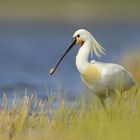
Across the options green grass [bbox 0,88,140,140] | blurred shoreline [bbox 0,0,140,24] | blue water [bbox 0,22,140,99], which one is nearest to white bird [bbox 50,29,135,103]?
green grass [bbox 0,88,140,140]

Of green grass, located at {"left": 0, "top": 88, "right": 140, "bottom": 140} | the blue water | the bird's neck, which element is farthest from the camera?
the blue water

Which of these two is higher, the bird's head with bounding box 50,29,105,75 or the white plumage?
the bird's head with bounding box 50,29,105,75

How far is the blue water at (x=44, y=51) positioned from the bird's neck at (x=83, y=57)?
51 cm

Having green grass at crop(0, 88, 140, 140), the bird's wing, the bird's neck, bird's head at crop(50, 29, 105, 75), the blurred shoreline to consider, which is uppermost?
the blurred shoreline

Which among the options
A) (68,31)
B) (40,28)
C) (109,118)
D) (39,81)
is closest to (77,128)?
(109,118)

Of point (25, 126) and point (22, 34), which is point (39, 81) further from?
point (22, 34)

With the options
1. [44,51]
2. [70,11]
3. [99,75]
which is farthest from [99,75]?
[70,11]

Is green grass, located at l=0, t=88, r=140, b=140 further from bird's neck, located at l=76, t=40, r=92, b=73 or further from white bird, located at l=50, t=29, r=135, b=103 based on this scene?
bird's neck, located at l=76, t=40, r=92, b=73

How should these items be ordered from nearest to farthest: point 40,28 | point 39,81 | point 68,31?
point 39,81 < point 68,31 < point 40,28

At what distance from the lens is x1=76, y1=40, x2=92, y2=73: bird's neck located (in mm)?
10242

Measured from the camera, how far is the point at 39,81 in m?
18.5

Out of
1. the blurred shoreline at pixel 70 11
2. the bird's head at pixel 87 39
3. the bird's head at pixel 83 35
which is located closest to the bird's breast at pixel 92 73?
the bird's head at pixel 87 39

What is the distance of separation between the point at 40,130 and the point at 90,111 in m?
0.53

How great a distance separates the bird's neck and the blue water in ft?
1.68
